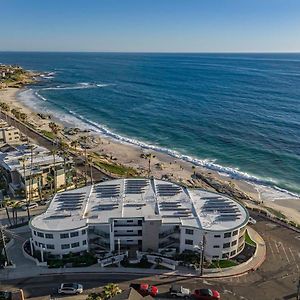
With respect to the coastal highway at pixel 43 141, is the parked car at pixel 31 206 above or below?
below

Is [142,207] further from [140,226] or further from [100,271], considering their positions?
[100,271]

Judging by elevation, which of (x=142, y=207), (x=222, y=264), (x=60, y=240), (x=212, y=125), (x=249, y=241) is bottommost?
(x=222, y=264)

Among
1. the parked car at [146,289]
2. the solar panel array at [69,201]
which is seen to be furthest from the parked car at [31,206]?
the parked car at [146,289]

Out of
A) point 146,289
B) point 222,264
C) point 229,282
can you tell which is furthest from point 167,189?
point 146,289

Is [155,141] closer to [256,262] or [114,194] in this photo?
[114,194]

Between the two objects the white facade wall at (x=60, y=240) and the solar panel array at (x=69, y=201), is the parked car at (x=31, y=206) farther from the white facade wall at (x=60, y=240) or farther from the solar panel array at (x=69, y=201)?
the white facade wall at (x=60, y=240)
